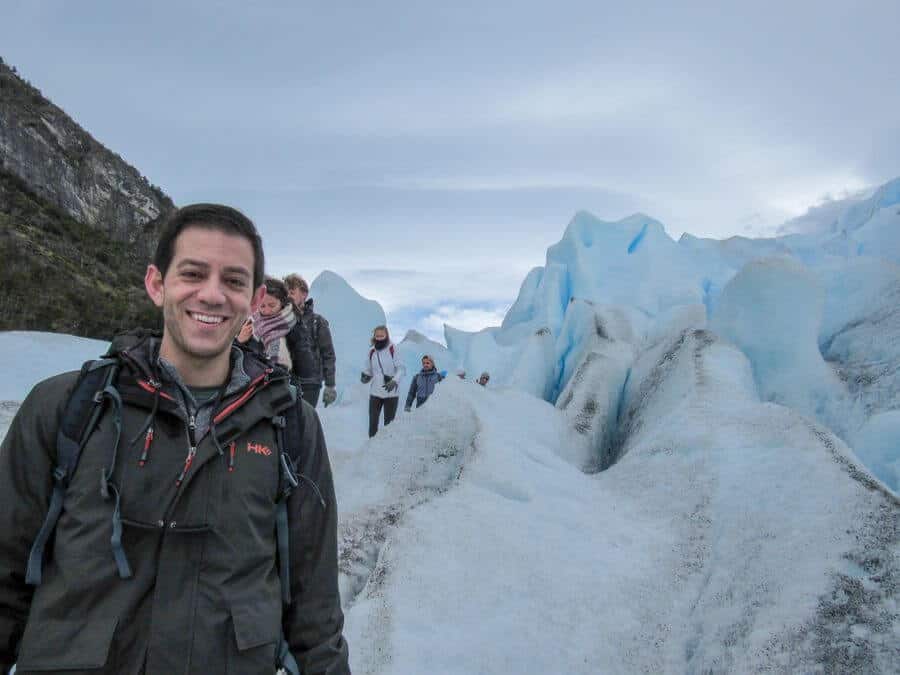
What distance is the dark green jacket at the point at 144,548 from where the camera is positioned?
4.04 feet

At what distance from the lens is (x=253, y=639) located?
1281mm

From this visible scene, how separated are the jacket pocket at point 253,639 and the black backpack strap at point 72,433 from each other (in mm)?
398

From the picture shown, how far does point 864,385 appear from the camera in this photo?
8258 millimetres

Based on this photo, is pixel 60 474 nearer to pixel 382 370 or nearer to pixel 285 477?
pixel 285 477

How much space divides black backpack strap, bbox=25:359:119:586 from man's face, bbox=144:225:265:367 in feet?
0.53

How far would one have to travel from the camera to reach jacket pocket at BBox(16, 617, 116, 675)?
1.19 m

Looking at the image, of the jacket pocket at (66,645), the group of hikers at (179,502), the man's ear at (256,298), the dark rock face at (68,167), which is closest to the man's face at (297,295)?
the man's ear at (256,298)

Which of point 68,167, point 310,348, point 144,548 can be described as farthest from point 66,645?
point 68,167

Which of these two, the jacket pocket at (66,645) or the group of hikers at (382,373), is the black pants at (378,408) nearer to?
the group of hikers at (382,373)

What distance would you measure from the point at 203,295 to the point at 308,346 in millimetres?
3707

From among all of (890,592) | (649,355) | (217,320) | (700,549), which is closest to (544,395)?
(649,355)

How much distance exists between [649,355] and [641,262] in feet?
27.3

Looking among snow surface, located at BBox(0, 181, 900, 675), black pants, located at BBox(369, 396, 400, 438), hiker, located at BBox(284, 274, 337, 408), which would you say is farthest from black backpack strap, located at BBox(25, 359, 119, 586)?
black pants, located at BBox(369, 396, 400, 438)

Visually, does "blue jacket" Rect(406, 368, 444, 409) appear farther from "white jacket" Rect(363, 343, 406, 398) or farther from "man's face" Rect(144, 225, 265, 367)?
"man's face" Rect(144, 225, 265, 367)
